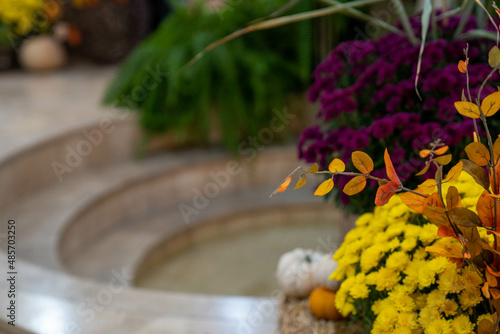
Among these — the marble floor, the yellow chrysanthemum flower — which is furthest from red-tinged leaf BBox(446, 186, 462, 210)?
the marble floor

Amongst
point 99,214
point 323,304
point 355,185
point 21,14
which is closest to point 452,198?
point 355,185

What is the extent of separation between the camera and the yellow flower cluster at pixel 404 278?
3.23ft

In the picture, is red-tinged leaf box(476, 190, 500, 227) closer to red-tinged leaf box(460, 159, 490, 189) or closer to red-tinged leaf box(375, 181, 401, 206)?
red-tinged leaf box(460, 159, 490, 189)

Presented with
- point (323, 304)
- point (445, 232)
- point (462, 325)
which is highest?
point (445, 232)

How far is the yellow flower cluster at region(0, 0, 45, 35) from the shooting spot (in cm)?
420

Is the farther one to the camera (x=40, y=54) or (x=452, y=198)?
(x=40, y=54)

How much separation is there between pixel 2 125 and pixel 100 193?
82cm

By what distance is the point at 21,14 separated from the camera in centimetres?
425

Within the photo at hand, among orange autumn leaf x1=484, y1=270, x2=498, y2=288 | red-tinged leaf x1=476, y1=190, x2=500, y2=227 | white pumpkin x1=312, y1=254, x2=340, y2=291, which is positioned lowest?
white pumpkin x1=312, y1=254, x2=340, y2=291

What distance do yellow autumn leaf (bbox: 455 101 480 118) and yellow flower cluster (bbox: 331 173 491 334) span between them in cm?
28

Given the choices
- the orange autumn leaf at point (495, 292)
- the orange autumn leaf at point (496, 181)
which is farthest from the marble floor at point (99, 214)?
the orange autumn leaf at point (496, 181)

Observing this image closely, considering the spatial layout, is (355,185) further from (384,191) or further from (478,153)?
(478,153)

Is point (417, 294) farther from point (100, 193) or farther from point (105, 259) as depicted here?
point (100, 193)

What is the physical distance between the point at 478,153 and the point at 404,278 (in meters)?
0.35
